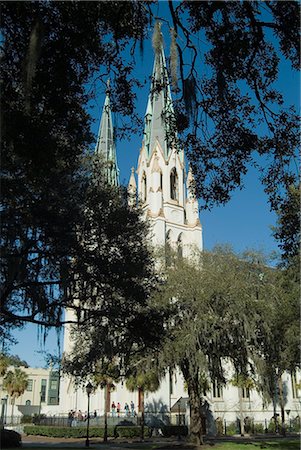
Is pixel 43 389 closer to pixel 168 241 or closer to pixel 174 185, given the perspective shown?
pixel 174 185

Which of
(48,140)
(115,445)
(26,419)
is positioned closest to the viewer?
(48,140)

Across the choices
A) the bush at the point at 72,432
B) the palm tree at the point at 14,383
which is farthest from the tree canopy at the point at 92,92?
the palm tree at the point at 14,383

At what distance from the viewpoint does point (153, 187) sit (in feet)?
179

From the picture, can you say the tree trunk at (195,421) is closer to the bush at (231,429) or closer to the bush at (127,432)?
the bush at (127,432)

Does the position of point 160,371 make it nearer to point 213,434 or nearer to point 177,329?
point 177,329

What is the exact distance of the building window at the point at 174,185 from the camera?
56247 mm

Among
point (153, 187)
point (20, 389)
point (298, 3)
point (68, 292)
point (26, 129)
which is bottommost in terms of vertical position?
point (20, 389)

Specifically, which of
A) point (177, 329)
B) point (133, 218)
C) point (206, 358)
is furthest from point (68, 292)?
point (206, 358)

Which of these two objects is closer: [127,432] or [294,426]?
[127,432]

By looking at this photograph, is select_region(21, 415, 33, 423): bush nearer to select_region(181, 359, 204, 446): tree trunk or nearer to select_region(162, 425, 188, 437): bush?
select_region(162, 425, 188, 437): bush

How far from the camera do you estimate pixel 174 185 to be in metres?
57.6

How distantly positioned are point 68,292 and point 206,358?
12430 mm

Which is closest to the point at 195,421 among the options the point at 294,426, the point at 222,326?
A: the point at 222,326

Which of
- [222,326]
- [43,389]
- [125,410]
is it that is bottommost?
[125,410]
